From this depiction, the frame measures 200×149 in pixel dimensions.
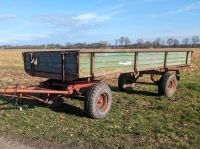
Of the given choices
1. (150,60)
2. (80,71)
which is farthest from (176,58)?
(80,71)

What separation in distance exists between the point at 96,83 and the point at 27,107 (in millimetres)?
2147

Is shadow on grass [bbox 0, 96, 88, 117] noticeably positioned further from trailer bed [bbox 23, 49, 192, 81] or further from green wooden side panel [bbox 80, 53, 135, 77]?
green wooden side panel [bbox 80, 53, 135, 77]

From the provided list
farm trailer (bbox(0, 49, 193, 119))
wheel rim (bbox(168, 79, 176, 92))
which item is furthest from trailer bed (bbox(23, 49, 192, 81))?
wheel rim (bbox(168, 79, 176, 92))

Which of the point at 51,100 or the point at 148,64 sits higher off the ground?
the point at 148,64

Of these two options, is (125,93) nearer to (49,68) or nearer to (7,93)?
(49,68)

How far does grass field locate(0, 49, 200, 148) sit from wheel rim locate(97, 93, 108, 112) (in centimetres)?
27

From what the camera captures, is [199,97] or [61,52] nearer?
[61,52]

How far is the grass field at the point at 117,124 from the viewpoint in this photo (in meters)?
5.88

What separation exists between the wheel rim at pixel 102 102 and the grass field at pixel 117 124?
10.5 inches

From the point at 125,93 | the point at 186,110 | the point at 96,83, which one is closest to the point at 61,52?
the point at 96,83

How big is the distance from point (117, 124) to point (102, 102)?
1.01 metres

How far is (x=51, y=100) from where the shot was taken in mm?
7844

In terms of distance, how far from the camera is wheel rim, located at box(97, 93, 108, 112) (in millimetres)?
7682

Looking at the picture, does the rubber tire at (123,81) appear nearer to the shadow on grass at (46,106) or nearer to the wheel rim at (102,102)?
the shadow on grass at (46,106)
